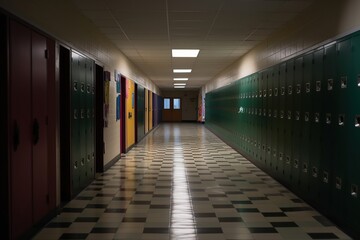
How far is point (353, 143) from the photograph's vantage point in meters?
3.67

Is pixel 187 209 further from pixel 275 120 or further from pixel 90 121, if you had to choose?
pixel 275 120

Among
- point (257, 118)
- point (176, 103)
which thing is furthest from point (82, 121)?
point (176, 103)

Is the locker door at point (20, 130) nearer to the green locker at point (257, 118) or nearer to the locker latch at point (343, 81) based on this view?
the locker latch at point (343, 81)

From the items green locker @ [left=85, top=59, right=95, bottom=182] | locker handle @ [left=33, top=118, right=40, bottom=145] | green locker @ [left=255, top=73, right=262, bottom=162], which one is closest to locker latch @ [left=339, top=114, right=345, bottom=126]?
locker handle @ [left=33, top=118, right=40, bottom=145]

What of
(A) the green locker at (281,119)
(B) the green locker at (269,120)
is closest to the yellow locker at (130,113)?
(B) the green locker at (269,120)

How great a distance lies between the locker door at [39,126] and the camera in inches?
146

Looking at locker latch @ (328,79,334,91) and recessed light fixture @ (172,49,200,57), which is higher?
recessed light fixture @ (172,49,200,57)

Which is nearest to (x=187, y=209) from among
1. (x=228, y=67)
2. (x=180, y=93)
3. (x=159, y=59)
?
(x=159, y=59)

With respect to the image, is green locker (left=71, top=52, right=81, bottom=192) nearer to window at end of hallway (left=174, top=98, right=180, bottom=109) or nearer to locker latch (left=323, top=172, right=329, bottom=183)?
locker latch (left=323, top=172, right=329, bottom=183)

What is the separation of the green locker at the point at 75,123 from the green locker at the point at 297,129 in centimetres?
307

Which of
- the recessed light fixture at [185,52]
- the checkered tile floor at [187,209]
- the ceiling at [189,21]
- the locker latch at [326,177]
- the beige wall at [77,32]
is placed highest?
the recessed light fixture at [185,52]

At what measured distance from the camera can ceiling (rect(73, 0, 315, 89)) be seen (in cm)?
542

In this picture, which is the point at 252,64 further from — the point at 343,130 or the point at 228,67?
the point at 343,130

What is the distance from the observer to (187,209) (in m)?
4.68
